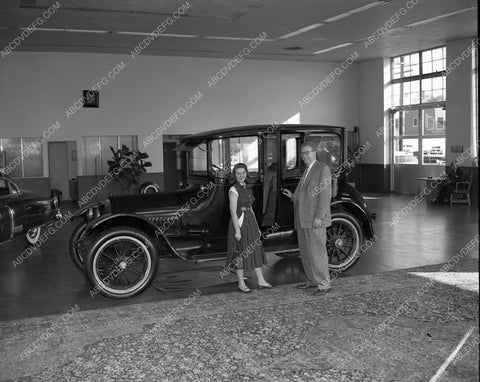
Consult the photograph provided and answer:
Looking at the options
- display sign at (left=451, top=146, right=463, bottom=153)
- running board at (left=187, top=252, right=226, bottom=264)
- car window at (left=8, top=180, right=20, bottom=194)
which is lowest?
running board at (left=187, top=252, right=226, bottom=264)

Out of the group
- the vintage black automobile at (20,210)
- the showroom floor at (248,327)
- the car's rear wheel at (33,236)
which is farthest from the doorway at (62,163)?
the showroom floor at (248,327)

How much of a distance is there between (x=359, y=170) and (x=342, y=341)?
15629 millimetres

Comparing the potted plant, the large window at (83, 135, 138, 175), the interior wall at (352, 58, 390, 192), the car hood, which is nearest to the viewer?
the car hood

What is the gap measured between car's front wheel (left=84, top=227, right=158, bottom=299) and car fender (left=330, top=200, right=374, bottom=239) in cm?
244

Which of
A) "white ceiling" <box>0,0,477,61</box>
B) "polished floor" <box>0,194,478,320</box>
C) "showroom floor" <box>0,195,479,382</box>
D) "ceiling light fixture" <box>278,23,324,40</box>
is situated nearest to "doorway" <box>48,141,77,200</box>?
"white ceiling" <box>0,0,477,61</box>

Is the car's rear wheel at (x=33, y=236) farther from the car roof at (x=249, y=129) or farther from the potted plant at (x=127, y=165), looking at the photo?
the potted plant at (x=127, y=165)

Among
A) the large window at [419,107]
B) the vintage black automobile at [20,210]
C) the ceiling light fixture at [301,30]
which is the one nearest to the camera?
the vintage black automobile at [20,210]

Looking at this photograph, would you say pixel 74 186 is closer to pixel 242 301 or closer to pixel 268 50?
pixel 268 50

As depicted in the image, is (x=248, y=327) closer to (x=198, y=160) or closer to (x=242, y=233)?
(x=242, y=233)

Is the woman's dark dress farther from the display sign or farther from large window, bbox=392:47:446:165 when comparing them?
large window, bbox=392:47:446:165

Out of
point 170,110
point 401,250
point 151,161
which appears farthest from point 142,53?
point 401,250

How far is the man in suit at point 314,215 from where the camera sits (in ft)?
17.7

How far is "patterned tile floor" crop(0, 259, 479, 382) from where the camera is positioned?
3607 millimetres

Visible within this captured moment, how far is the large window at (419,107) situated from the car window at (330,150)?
11.0 m
